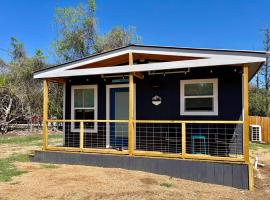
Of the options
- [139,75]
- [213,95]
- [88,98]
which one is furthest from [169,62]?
[88,98]

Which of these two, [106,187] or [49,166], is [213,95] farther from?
[49,166]

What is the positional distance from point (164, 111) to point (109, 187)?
142 inches

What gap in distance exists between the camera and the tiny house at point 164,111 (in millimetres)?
7375

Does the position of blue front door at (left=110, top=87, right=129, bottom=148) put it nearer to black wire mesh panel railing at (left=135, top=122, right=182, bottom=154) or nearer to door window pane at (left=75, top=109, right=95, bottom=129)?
black wire mesh panel railing at (left=135, top=122, right=182, bottom=154)

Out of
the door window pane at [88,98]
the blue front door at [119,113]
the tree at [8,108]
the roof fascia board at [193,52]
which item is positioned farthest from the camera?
the tree at [8,108]

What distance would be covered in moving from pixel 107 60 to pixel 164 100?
2099 millimetres

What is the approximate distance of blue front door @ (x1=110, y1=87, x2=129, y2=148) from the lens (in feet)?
32.8

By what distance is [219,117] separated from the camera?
8.64m

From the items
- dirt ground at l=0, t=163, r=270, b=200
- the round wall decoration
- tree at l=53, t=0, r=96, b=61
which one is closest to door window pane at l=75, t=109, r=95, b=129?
the round wall decoration

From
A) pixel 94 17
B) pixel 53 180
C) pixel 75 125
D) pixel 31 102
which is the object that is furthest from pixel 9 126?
pixel 53 180

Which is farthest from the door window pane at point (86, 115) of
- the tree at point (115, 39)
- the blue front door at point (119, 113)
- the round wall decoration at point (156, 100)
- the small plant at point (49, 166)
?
the tree at point (115, 39)

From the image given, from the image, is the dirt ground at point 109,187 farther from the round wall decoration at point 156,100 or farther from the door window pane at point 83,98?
the door window pane at point 83,98

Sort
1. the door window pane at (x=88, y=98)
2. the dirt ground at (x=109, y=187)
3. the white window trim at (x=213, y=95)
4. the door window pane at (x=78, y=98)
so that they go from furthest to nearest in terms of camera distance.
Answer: the door window pane at (x=78, y=98), the door window pane at (x=88, y=98), the white window trim at (x=213, y=95), the dirt ground at (x=109, y=187)

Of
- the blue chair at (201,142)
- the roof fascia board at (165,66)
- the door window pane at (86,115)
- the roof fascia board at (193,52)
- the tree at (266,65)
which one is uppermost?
the tree at (266,65)
